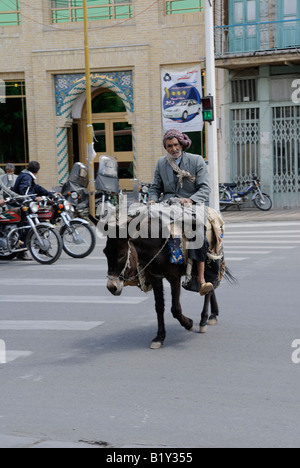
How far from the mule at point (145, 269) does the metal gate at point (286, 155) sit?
54.7 ft

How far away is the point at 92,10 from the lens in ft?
80.6

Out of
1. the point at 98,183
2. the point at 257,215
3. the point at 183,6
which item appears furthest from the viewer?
the point at 183,6

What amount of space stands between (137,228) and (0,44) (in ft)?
67.1

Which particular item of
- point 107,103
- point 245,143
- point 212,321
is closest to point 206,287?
point 212,321

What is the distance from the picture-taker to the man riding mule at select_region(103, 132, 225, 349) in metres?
6.53

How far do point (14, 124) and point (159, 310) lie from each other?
20015mm

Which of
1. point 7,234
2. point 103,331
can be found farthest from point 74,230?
point 103,331

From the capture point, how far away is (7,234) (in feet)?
44.2

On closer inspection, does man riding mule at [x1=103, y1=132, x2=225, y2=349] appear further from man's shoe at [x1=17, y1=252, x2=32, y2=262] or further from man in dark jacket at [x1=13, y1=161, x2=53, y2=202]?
man's shoe at [x1=17, y1=252, x2=32, y2=262]

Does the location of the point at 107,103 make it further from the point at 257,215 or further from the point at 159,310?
the point at 159,310

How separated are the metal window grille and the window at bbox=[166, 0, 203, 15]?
104 inches

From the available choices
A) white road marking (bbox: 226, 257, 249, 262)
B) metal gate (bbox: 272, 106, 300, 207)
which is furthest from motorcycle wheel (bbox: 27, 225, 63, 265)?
metal gate (bbox: 272, 106, 300, 207)

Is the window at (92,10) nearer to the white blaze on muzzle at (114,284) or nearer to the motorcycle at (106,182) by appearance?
the motorcycle at (106,182)

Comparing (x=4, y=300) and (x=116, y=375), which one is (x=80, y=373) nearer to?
(x=116, y=375)
